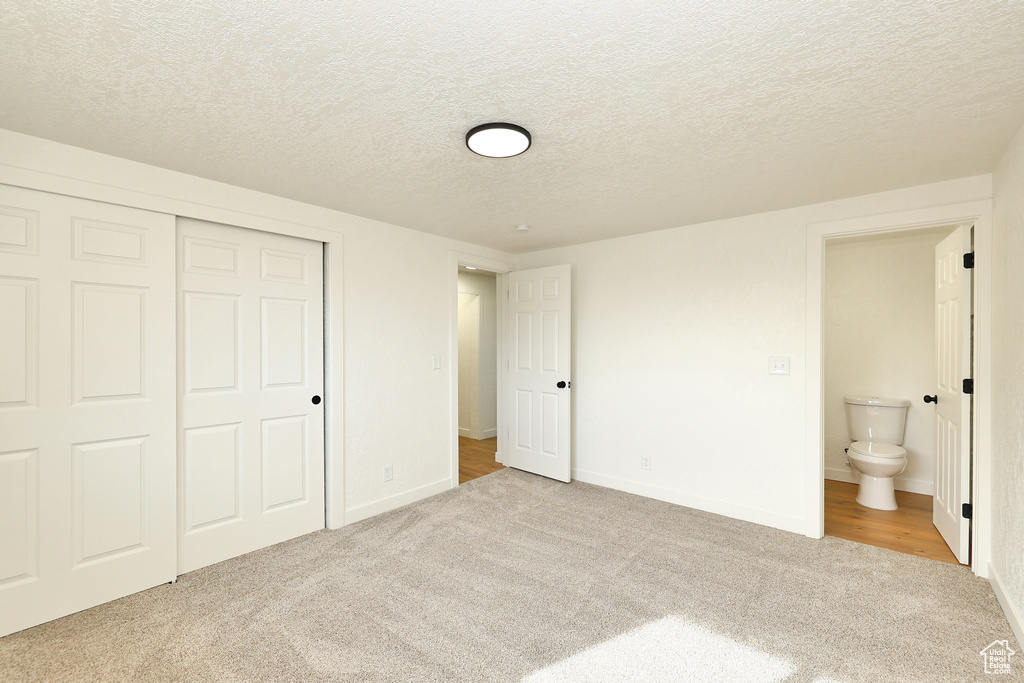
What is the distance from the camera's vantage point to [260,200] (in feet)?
9.68

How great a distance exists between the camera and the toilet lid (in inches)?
143

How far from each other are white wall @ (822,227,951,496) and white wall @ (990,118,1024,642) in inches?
60.6

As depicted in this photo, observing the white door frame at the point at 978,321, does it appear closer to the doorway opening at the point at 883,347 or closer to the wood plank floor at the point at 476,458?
the doorway opening at the point at 883,347

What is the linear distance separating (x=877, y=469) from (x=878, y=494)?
24 centimetres

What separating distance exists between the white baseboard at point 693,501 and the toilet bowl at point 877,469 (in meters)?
1.00

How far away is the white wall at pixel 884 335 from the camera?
4133mm

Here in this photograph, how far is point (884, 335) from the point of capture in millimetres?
4320

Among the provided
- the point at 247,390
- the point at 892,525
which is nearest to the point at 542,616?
the point at 247,390

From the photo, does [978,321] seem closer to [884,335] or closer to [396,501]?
[884,335]

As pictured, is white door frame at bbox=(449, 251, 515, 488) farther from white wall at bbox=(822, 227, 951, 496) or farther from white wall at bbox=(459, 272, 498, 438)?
white wall at bbox=(822, 227, 951, 496)

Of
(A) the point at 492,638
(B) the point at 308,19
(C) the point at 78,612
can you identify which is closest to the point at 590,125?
(B) the point at 308,19

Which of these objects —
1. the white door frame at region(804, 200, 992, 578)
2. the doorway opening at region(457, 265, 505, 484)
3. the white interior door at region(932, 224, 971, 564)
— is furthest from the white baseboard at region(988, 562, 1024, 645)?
the doorway opening at region(457, 265, 505, 484)

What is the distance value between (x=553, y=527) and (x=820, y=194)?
9.35 feet

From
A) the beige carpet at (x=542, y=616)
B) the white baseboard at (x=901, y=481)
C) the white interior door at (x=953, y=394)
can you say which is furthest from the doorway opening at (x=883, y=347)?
the beige carpet at (x=542, y=616)
